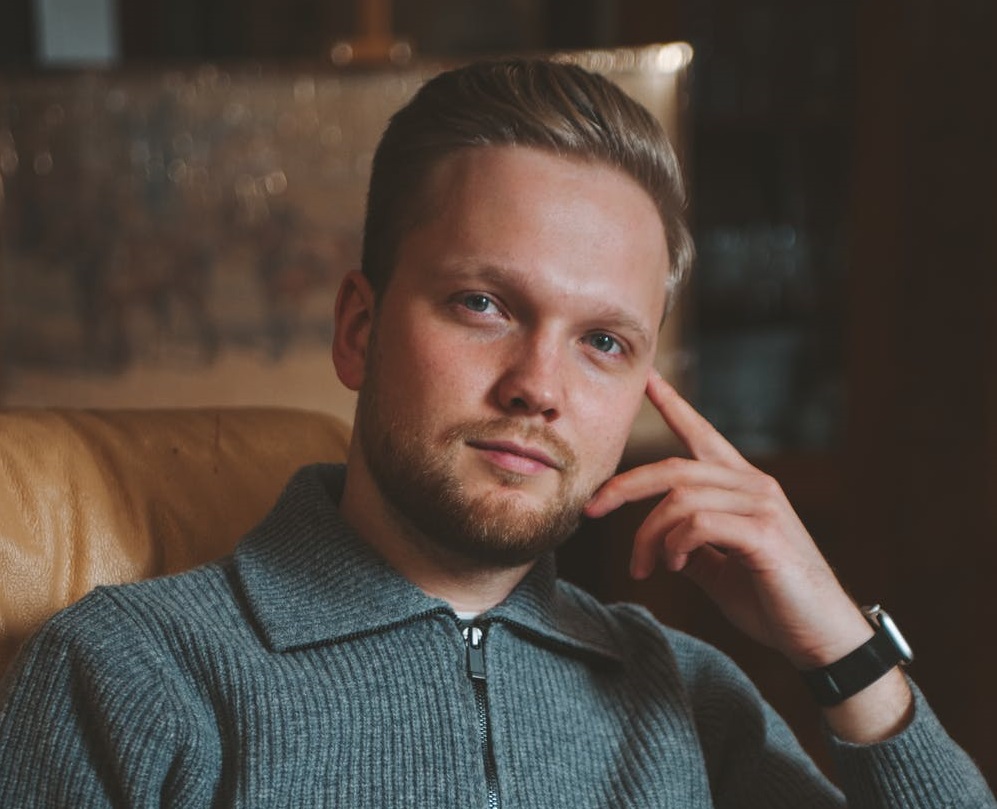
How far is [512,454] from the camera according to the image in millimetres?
1206

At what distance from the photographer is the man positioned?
114 centimetres

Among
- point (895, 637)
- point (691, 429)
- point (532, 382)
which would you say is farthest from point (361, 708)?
point (895, 637)

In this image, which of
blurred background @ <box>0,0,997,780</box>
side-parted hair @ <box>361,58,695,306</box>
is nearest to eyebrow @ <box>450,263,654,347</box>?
side-parted hair @ <box>361,58,695,306</box>

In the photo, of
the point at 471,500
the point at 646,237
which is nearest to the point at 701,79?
the point at 646,237

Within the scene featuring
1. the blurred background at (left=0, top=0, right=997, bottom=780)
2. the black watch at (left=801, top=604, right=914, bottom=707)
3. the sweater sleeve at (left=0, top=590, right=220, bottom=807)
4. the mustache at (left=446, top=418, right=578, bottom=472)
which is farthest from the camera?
the blurred background at (left=0, top=0, right=997, bottom=780)

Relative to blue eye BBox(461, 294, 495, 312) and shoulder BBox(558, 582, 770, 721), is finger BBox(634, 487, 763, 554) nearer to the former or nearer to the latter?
shoulder BBox(558, 582, 770, 721)

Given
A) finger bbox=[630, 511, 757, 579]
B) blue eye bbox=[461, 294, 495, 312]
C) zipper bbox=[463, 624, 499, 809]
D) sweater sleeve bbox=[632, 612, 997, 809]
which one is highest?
blue eye bbox=[461, 294, 495, 312]

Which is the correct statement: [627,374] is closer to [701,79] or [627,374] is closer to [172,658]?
[172,658]

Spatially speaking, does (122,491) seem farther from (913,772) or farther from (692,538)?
(913,772)

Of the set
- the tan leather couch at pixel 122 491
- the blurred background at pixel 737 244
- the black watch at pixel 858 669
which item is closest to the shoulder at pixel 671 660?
the black watch at pixel 858 669

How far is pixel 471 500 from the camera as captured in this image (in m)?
1.21

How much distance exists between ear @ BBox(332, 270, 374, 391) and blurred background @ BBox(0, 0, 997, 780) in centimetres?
150

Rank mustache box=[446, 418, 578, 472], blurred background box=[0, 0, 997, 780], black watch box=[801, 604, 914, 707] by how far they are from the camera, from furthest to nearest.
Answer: blurred background box=[0, 0, 997, 780] → black watch box=[801, 604, 914, 707] → mustache box=[446, 418, 578, 472]

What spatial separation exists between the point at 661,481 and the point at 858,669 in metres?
0.27
